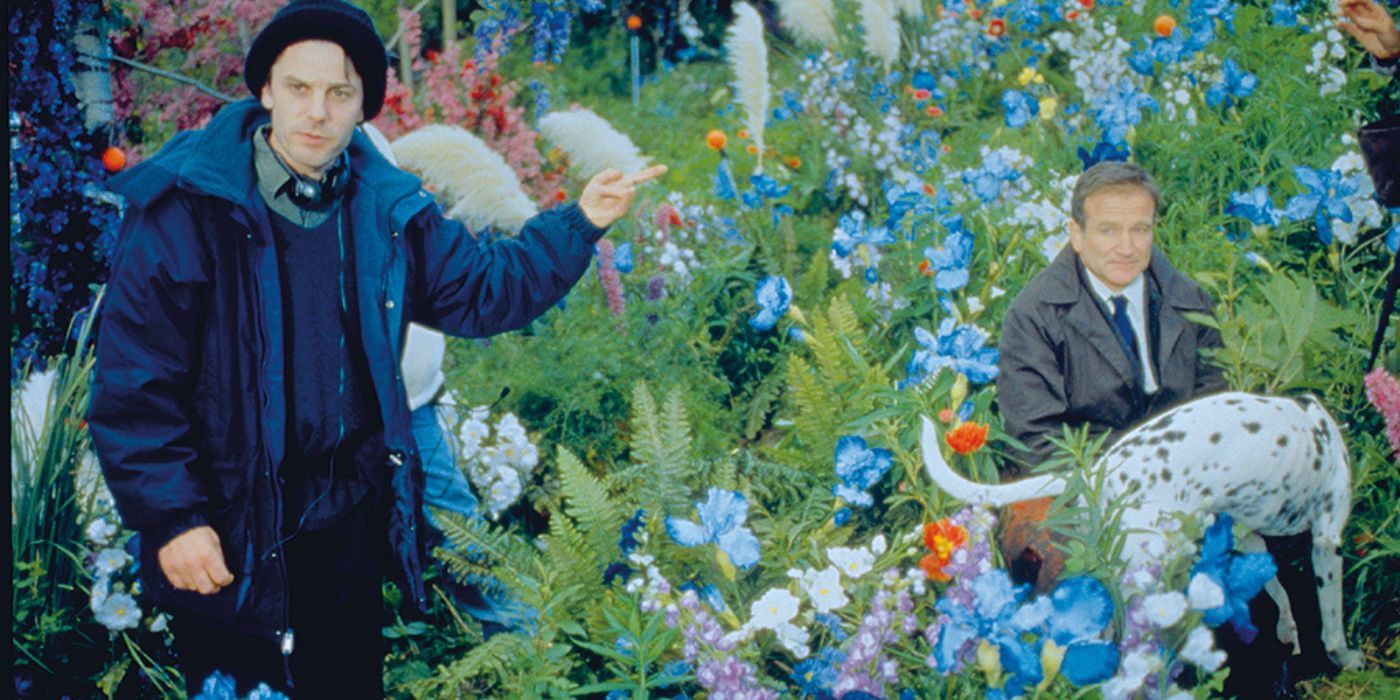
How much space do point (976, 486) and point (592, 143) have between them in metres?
1.68

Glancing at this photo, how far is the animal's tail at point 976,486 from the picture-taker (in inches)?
97.2

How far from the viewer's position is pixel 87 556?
2.73 metres

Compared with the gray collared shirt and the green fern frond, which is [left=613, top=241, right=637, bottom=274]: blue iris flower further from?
the gray collared shirt

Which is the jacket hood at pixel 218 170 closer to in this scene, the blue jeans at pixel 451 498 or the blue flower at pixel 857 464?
the blue jeans at pixel 451 498

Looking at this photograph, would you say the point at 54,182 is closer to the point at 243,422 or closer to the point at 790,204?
the point at 243,422

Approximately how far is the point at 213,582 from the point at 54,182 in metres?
1.29

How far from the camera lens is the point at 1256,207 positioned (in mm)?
3031

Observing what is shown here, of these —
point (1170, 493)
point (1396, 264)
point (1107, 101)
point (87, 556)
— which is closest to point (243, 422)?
point (87, 556)

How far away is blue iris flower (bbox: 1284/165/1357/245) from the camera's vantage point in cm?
295

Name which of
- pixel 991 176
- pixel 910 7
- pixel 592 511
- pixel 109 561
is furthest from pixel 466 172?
pixel 910 7

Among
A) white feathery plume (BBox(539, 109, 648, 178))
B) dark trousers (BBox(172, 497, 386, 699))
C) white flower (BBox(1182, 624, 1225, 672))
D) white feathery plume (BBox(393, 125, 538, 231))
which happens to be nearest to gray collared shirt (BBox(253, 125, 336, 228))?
dark trousers (BBox(172, 497, 386, 699))

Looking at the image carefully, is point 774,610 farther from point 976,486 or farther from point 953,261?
point 953,261

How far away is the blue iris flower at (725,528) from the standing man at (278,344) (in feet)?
1.67

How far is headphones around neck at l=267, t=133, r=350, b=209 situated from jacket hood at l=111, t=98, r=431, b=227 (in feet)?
0.11
